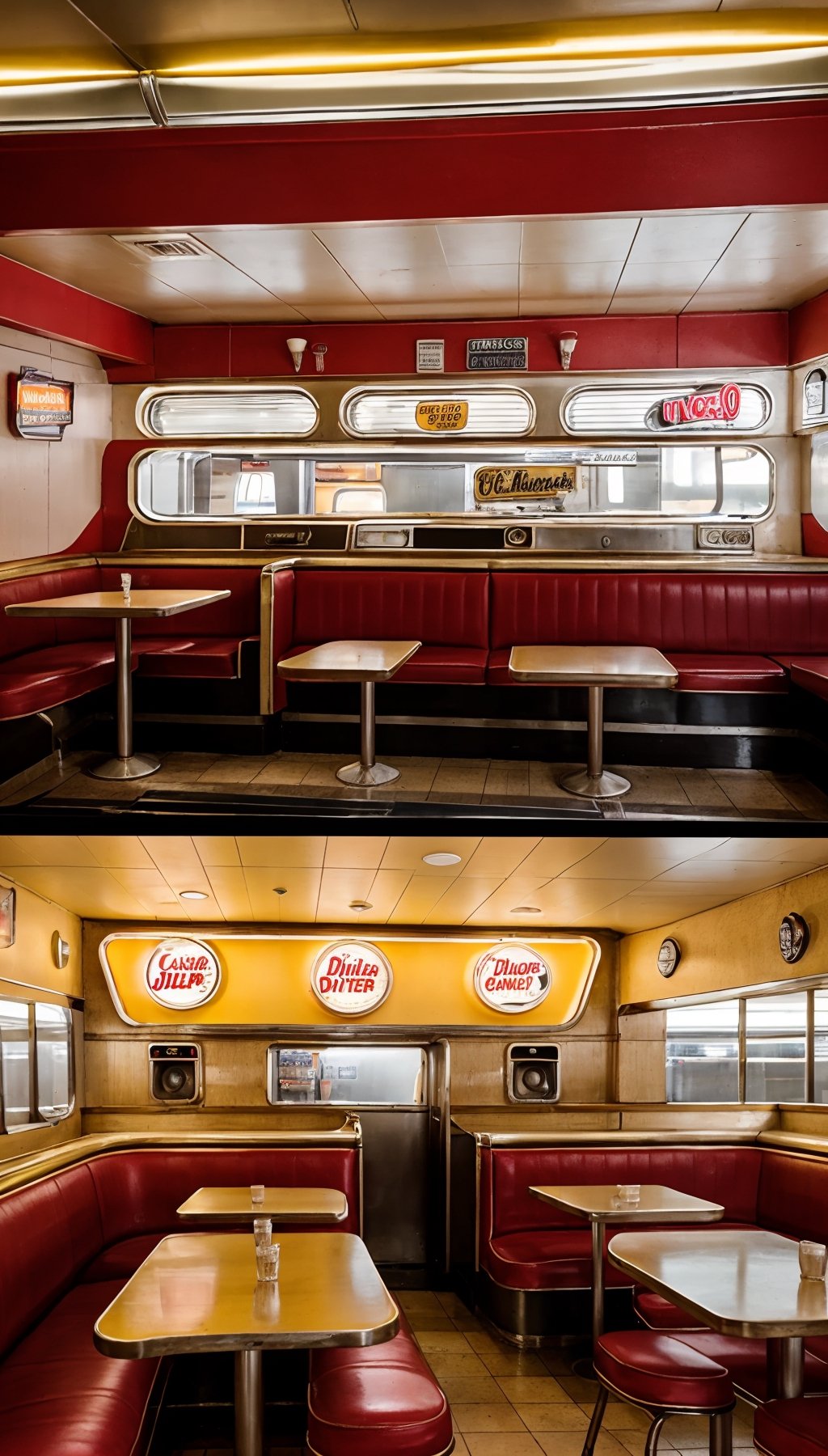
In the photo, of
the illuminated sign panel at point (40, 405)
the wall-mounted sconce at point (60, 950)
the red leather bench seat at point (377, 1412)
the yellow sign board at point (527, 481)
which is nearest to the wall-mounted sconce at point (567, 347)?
the yellow sign board at point (527, 481)

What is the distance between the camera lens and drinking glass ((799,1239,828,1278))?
3.15m

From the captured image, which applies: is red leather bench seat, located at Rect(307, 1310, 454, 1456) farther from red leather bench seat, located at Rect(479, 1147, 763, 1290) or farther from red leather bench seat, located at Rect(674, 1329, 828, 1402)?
red leather bench seat, located at Rect(479, 1147, 763, 1290)

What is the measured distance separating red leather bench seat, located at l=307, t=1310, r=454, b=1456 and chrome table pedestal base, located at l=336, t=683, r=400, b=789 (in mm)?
2497

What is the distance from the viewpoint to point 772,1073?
596 cm

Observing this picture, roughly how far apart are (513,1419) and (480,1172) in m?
1.61

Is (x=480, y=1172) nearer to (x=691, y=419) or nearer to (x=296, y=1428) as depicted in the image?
(x=296, y=1428)

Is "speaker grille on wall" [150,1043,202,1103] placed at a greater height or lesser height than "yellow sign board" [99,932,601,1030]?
lesser

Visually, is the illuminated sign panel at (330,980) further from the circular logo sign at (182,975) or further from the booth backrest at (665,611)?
the booth backrest at (665,611)

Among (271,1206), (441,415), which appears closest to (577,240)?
(441,415)

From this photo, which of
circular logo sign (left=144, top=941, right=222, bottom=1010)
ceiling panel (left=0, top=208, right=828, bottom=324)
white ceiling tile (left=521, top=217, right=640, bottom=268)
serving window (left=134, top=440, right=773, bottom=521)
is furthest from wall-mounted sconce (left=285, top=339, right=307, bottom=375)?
circular logo sign (left=144, top=941, right=222, bottom=1010)

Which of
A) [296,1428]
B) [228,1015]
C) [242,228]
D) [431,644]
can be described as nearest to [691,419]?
[431,644]

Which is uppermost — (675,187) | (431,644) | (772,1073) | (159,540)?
(675,187)

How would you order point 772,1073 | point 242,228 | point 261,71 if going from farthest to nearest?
point 772,1073, point 242,228, point 261,71

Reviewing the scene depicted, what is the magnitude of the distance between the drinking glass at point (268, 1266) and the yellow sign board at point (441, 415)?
17.9 feet
